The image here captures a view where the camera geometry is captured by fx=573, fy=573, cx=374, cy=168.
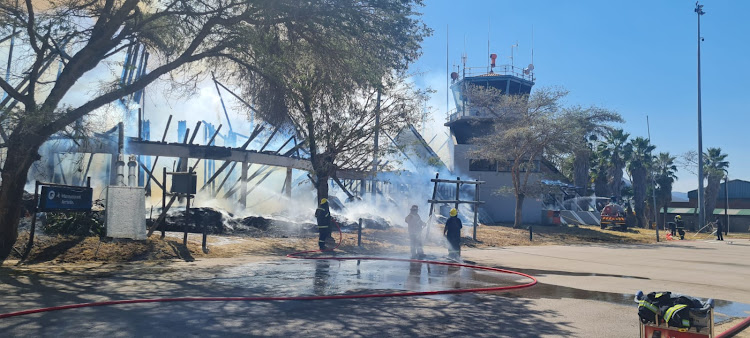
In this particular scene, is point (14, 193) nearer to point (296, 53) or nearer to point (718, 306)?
point (296, 53)

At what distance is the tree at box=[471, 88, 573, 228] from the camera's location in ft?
110

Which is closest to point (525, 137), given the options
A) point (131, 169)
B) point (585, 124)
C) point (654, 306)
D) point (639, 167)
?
point (585, 124)

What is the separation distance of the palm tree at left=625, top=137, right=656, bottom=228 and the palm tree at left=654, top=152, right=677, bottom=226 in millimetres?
1413

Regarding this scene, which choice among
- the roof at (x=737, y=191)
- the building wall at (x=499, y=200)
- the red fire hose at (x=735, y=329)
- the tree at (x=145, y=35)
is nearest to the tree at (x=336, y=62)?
the tree at (x=145, y=35)

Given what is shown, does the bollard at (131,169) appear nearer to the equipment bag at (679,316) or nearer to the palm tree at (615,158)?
the equipment bag at (679,316)

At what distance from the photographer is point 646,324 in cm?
518

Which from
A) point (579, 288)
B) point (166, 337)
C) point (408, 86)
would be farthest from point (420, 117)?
point (166, 337)

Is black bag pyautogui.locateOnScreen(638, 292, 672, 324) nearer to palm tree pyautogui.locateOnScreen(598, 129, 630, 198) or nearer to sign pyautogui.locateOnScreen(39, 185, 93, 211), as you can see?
sign pyautogui.locateOnScreen(39, 185, 93, 211)

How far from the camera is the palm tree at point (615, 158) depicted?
54.2 meters

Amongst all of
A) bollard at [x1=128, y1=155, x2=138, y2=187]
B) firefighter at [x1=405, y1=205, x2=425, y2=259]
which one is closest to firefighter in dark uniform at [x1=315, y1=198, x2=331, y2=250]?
firefighter at [x1=405, y1=205, x2=425, y2=259]


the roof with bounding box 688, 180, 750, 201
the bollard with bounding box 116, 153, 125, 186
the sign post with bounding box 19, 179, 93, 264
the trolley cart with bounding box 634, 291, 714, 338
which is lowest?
the trolley cart with bounding box 634, 291, 714, 338

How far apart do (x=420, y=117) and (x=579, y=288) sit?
14.1m

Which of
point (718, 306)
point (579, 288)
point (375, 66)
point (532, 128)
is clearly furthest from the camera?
point (532, 128)

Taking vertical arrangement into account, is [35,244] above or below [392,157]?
below
